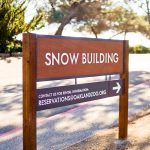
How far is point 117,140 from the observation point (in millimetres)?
6344

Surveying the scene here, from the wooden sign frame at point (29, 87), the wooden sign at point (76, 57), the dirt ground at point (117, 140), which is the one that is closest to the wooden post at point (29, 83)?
the wooden sign frame at point (29, 87)

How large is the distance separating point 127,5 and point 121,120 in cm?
3703

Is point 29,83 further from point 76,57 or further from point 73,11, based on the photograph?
point 73,11

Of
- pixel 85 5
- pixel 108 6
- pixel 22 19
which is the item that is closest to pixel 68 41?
pixel 22 19

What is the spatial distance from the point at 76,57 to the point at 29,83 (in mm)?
937

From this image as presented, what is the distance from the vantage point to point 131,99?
10.7 meters

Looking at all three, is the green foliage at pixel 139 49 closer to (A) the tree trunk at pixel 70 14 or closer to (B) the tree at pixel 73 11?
(B) the tree at pixel 73 11

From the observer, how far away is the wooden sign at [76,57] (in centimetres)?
481

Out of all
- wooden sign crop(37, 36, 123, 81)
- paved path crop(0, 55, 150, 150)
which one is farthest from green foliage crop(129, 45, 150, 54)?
wooden sign crop(37, 36, 123, 81)

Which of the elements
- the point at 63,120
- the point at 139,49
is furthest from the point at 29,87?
the point at 139,49

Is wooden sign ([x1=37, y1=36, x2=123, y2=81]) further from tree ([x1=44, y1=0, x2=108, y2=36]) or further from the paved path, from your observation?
tree ([x1=44, y1=0, x2=108, y2=36])

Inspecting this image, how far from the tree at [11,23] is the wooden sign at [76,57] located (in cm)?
2169

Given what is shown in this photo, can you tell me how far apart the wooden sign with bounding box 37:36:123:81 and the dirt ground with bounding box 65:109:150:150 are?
1049mm

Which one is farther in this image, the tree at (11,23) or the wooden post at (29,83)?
the tree at (11,23)
